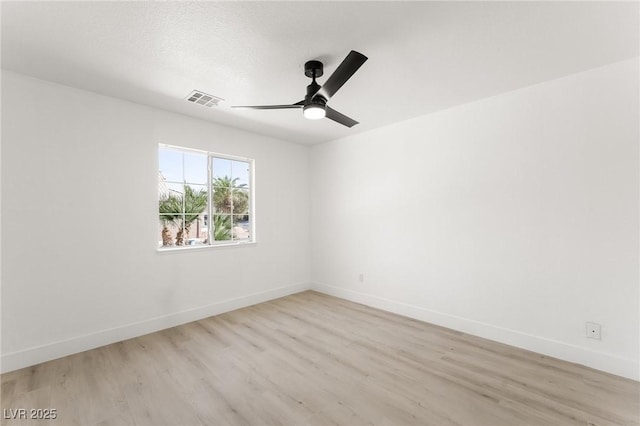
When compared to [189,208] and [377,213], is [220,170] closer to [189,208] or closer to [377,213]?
[189,208]

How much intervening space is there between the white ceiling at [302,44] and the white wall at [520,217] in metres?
0.39

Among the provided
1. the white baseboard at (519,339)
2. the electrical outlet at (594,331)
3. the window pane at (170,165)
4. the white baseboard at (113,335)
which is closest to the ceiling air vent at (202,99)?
the window pane at (170,165)

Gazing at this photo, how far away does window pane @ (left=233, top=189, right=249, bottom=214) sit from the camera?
423 centimetres

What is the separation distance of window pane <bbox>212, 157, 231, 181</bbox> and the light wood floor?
203cm

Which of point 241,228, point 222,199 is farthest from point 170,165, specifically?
point 241,228

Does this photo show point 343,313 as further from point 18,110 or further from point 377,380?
point 18,110

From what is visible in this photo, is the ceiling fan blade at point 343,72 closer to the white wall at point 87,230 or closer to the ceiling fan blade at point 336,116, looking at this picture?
the ceiling fan blade at point 336,116

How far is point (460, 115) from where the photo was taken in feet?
10.7

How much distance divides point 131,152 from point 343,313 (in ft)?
10.7

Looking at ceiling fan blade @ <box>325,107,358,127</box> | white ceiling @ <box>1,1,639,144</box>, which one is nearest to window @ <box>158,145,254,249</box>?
white ceiling @ <box>1,1,639,144</box>

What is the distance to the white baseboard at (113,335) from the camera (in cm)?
247

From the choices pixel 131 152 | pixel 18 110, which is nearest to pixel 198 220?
pixel 131 152

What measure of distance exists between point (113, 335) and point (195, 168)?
2.14 m

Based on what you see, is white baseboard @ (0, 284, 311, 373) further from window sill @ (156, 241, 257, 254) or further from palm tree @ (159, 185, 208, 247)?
palm tree @ (159, 185, 208, 247)
